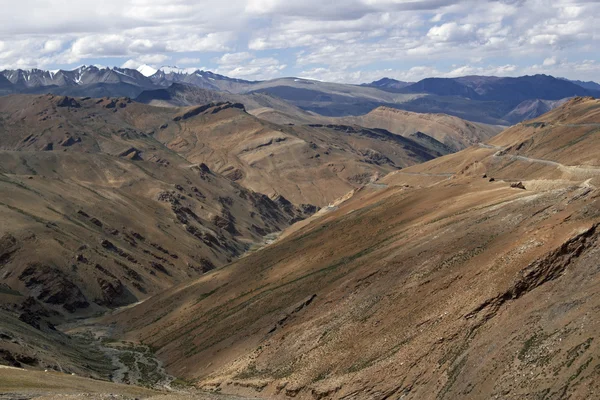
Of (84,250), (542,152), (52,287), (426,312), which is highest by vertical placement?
(542,152)

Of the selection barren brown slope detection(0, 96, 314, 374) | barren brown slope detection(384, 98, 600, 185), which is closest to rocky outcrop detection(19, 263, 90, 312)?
barren brown slope detection(0, 96, 314, 374)

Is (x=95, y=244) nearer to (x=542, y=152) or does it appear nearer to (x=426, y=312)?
(x=542, y=152)

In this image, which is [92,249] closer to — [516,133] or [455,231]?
[455,231]

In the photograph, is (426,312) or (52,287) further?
(52,287)

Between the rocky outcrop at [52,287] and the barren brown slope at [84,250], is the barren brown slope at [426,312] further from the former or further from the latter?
the rocky outcrop at [52,287]

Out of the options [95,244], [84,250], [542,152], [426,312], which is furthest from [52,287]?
[542,152]

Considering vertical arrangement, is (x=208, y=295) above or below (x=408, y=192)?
below

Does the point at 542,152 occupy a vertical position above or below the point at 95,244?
above

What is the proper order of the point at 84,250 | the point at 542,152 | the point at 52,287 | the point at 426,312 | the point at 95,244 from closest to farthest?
the point at 426,312
the point at 52,287
the point at 84,250
the point at 95,244
the point at 542,152

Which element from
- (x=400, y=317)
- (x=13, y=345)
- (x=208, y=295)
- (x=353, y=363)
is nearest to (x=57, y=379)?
(x=13, y=345)

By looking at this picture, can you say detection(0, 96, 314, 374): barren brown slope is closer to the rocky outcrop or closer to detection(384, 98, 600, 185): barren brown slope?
the rocky outcrop
